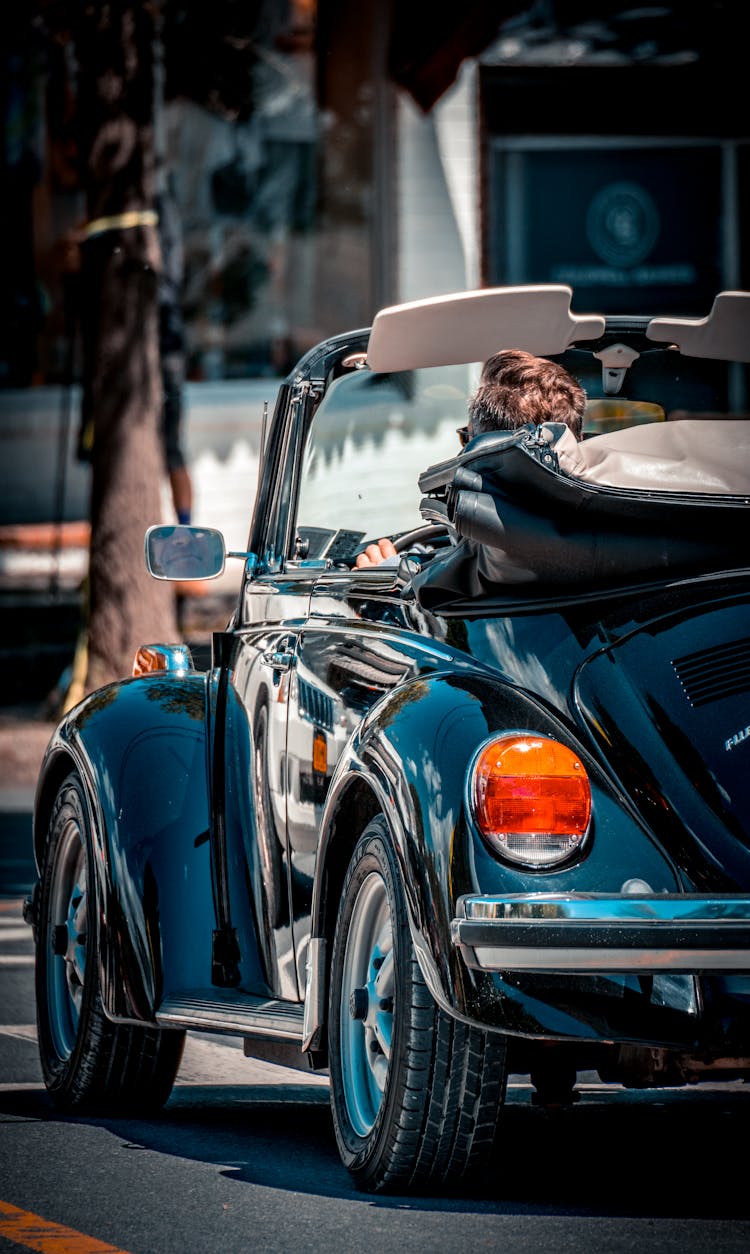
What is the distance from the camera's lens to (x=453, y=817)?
390 cm

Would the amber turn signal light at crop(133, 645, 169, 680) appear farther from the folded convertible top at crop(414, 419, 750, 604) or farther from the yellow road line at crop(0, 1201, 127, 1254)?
the yellow road line at crop(0, 1201, 127, 1254)

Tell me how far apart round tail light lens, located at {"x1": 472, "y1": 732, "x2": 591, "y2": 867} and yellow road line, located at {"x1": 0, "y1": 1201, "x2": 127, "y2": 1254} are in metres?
0.99

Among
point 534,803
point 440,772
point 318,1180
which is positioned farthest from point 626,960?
point 318,1180

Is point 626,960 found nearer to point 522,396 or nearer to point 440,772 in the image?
point 440,772

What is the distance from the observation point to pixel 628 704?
13.0 ft

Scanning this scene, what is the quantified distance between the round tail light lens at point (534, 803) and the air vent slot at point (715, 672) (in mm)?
259

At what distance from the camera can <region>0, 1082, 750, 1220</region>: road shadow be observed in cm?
425

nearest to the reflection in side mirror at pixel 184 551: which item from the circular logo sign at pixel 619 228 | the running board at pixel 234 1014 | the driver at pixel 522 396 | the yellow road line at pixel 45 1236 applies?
the driver at pixel 522 396

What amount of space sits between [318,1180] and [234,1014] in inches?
18.4

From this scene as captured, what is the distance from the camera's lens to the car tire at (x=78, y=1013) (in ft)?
17.7

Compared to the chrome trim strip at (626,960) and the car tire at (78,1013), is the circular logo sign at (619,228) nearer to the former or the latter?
the car tire at (78,1013)

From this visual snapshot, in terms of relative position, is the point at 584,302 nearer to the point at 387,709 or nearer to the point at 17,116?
the point at 17,116

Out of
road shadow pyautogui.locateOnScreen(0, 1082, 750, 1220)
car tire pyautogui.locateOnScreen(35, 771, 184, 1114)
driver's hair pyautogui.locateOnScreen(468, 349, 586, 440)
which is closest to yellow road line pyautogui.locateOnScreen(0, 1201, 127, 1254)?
road shadow pyautogui.locateOnScreen(0, 1082, 750, 1220)

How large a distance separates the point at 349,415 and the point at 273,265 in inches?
488
